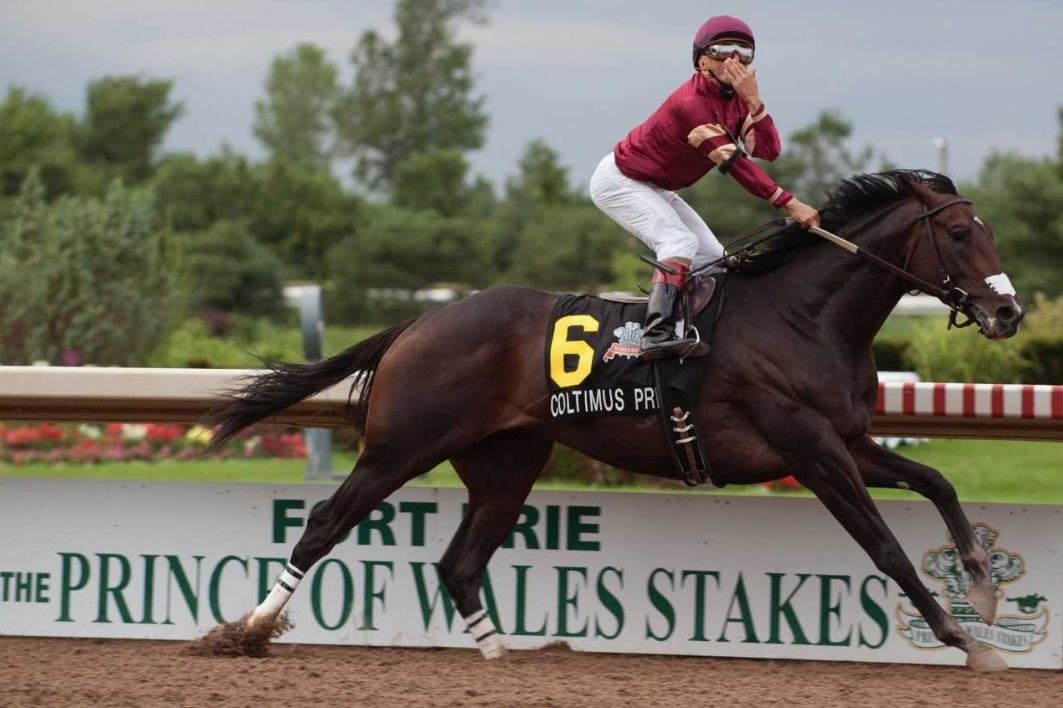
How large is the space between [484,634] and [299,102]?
76419mm

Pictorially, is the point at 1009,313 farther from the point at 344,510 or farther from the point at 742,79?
the point at 344,510

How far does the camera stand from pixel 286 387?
653cm

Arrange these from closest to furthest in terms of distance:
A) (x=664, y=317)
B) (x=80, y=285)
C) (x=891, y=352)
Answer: (x=664, y=317), (x=80, y=285), (x=891, y=352)

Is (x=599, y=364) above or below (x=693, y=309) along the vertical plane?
below

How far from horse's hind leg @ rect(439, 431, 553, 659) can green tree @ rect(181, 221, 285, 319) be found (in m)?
30.7

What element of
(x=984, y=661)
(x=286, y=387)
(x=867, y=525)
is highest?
(x=286, y=387)

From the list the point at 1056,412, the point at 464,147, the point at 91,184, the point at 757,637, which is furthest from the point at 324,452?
the point at 464,147

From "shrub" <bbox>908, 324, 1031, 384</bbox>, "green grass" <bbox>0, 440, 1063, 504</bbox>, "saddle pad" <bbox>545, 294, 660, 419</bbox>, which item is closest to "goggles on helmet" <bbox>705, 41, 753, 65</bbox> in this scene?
"saddle pad" <bbox>545, 294, 660, 419</bbox>

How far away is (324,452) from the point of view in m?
11.8

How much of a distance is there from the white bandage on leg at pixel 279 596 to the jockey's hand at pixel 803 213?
2512mm

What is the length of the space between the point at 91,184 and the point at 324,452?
118ft

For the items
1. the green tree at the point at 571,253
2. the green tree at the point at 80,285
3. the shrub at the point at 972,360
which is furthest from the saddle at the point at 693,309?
the green tree at the point at 571,253

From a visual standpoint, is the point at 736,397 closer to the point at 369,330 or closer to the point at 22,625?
the point at 22,625

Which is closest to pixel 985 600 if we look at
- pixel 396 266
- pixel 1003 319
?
pixel 1003 319
